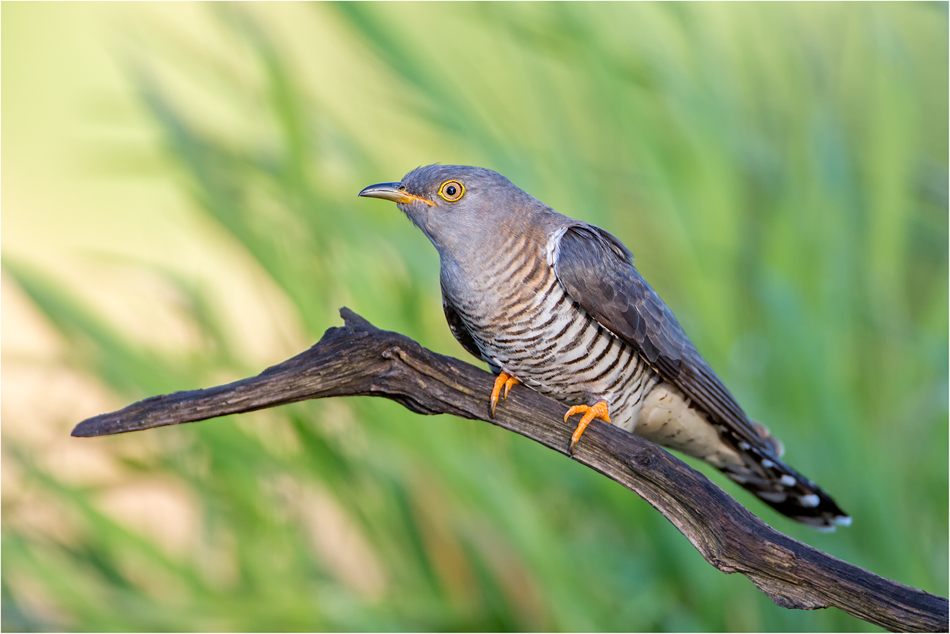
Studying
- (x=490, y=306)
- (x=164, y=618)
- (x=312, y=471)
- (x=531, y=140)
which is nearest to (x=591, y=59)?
(x=531, y=140)

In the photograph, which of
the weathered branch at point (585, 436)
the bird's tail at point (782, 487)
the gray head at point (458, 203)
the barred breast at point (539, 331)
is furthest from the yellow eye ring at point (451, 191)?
the bird's tail at point (782, 487)

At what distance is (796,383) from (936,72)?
1815 millimetres

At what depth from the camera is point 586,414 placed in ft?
5.69

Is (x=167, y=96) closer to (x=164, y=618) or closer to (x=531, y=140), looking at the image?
(x=531, y=140)

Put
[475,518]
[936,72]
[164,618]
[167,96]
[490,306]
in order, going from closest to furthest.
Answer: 1. [490,306]
2. [164,618]
3. [475,518]
4. [167,96]
5. [936,72]

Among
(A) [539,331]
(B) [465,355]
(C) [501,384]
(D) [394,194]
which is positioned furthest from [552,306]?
(B) [465,355]

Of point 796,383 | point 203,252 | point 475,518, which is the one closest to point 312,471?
point 475,518

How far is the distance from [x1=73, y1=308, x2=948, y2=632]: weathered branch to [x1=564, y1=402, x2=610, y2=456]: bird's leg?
0.02 meters

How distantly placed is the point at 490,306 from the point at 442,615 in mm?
1653

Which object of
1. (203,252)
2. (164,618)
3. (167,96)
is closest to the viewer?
(164,618)

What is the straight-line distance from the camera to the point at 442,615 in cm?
296

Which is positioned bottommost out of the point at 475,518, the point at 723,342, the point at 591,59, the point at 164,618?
the point at 164,618

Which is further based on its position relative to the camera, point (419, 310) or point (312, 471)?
point (312, 471)

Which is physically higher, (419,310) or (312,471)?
(419,310)
